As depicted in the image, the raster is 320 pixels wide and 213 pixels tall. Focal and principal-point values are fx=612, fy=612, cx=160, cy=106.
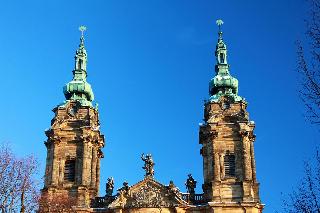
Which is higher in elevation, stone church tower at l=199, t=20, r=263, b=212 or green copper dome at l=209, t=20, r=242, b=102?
green copper dome at l=209, t=20, r=242, b=102

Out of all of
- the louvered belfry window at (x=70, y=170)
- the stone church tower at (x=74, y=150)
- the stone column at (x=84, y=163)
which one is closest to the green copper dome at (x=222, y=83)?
the stone church tower at (x=74, y=150)

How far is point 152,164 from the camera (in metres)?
49.2

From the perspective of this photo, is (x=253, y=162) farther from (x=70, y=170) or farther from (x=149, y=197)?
(x=70, y=170)

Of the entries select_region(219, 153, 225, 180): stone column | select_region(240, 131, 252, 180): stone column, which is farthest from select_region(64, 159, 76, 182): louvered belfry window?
select_region(240, 131, 252, 180): stone column

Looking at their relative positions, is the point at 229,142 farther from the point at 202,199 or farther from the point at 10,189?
the point at 10,189

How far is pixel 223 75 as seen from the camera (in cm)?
5428

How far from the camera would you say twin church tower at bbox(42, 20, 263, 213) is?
154 feet

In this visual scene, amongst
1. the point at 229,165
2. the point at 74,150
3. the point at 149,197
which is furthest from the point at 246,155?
the point at 74,150

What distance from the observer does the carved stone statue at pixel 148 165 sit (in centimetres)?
4878

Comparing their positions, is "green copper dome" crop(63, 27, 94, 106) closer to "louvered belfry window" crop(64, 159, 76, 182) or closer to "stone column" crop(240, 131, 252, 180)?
"louvered belfry window" crop(64, 159, 76, 182)

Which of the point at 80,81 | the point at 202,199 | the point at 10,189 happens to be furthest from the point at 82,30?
the point at 10,189

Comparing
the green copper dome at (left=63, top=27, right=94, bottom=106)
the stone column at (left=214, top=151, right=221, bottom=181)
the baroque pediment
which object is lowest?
the baroque pediment

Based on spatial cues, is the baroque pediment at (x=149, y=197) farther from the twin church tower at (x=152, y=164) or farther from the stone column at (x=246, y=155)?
the stone column at (x=246, y=155)

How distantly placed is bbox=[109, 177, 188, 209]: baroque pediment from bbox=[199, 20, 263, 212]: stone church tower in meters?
2.73
